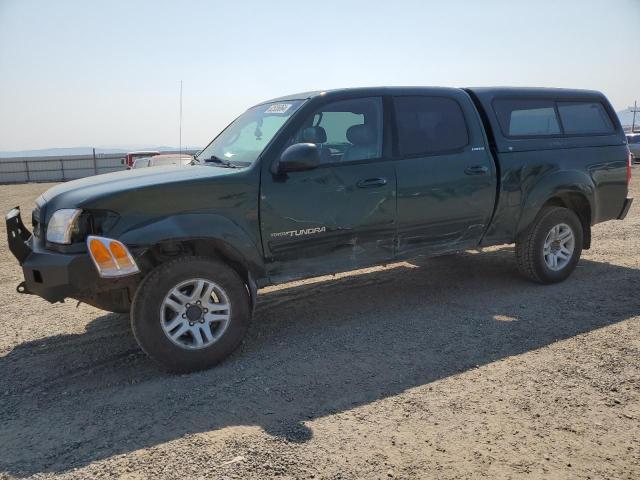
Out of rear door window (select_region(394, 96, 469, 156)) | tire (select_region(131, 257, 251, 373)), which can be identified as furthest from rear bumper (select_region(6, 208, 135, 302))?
rear door window (select_region(394, 96, 469, 156))

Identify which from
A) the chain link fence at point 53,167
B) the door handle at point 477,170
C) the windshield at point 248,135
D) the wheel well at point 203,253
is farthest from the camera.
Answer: the chain link fence at point 53,167

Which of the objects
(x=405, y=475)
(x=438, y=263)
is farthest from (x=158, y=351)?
(x=438, y=263)

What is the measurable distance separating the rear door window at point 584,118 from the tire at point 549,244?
0.97 meters

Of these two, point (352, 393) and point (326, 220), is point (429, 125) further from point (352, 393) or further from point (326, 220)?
point (352, 393)

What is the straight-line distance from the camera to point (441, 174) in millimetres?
4973

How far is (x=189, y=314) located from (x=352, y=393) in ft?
4.32

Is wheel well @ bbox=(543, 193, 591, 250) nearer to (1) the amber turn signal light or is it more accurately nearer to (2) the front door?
(2) the front door

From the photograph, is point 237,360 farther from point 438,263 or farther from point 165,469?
point 438,263

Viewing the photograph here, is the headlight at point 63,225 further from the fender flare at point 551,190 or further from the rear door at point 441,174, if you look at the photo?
the fender flare at point 551,190

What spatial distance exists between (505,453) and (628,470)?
589 millimetres

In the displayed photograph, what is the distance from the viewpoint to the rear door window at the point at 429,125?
4.92 m

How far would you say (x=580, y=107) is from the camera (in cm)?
618

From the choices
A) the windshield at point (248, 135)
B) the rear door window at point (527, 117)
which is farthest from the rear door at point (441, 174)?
the windshield at point (248, 135)

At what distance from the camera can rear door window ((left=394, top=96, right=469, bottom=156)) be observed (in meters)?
4.92
